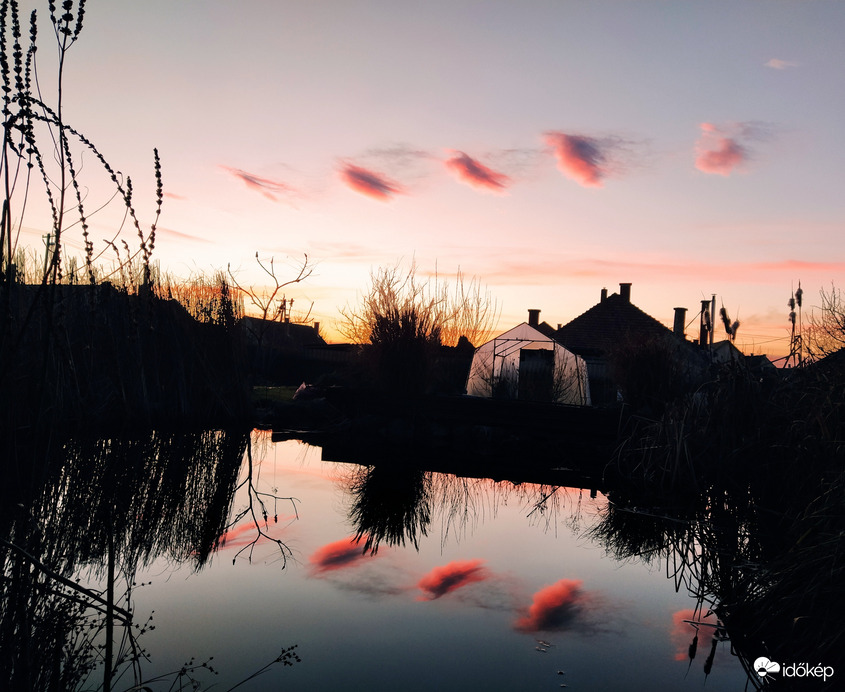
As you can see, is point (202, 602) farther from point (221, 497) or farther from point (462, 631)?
point (221, 497)

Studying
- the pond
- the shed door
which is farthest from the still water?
the shed door

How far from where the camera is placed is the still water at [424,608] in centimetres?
270

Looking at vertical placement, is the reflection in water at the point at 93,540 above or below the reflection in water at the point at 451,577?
above

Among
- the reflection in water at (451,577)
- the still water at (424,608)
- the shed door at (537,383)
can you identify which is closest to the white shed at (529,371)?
the shed door at (537,383)

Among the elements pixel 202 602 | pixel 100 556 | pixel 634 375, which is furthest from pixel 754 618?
pixel 634 375

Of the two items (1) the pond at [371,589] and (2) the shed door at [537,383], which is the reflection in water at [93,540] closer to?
(1) the pond at [371,589]

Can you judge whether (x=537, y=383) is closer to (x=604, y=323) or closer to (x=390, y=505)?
(x=390, y=505)

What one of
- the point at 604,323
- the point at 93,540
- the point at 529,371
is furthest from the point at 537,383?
the point at 93,540

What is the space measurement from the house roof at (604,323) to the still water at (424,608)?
18.7 meters

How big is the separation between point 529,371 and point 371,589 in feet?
37.8

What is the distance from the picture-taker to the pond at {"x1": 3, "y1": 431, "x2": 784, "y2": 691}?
2.69 metres

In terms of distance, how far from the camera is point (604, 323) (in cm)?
2442

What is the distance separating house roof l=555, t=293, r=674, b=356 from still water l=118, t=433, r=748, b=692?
737 inches

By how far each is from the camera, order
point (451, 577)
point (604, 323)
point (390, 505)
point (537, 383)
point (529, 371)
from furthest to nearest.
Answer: point (604, 323) → point (529, 371) → point (537, 383) → point (390, 505) → point (451, 577)
